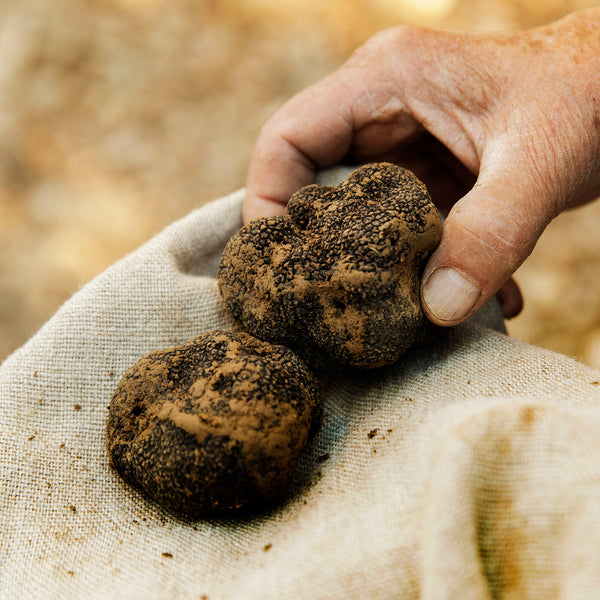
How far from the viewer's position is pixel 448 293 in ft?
5.34

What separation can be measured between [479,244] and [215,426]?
0.88 meters

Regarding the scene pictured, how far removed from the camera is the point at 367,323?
158cm

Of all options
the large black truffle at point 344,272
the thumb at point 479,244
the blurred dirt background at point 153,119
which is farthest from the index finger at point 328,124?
the blurred dirt background at point 153,119

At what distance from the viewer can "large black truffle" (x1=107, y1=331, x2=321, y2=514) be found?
1.42 metres

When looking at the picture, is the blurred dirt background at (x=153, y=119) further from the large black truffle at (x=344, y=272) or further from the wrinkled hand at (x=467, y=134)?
the large black truffle at (x=344, y=272)

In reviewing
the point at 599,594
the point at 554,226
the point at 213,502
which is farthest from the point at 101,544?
the point at 554,226

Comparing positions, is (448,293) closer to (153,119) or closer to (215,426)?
(215,426)

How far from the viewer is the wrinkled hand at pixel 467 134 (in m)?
1.64

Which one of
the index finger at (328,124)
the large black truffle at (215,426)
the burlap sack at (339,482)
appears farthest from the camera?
the index finger at (328,124)

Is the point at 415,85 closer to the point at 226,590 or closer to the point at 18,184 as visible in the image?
the point at 226,590

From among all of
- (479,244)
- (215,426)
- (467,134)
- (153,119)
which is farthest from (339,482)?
(153,119)

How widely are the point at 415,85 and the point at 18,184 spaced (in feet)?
9.50

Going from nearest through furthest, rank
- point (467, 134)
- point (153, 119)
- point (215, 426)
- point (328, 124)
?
1. point (215, 426)
2. point (467, 134)
3. point (328, 124)
4. point (153, 119)

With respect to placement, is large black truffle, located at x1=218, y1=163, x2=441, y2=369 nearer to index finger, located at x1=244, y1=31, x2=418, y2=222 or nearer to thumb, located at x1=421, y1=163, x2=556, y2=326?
thumb, located at x1=421, y1=163, x2=556, y2=326
